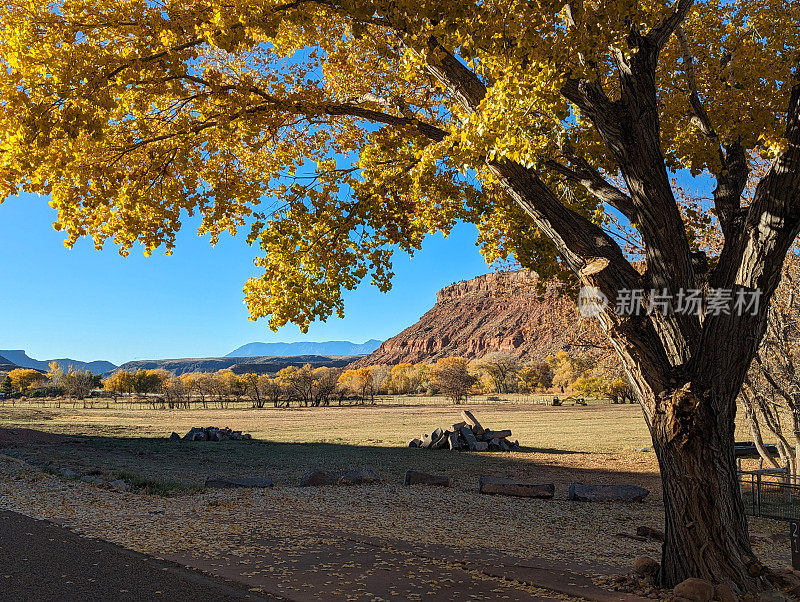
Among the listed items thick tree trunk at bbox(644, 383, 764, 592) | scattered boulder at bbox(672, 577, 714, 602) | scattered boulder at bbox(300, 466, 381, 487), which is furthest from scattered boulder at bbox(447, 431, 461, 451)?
scattered boulder at bbox(672, 577, 714, 602)

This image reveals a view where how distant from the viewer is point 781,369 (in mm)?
14625

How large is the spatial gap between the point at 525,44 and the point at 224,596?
557 cm

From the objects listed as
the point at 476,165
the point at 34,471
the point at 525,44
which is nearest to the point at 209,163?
the point at 476,165

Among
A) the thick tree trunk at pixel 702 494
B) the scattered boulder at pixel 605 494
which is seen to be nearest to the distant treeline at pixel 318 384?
the scattered boulder at pixel 605 494

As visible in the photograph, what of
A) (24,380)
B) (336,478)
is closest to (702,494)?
(336,478)

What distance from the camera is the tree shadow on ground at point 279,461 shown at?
15766 mm

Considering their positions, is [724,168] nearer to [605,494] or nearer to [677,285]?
[677,285]

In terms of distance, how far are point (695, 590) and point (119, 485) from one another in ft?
33.6

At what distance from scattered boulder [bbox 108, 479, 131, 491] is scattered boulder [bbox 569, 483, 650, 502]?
881cm

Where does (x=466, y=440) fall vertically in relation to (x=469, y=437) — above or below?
below

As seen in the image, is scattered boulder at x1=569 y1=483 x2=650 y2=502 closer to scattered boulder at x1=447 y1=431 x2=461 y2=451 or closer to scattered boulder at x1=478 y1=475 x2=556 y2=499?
scattered boulder at x1=478 y1=475 x2=556 y2=499

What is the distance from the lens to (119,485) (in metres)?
11.5

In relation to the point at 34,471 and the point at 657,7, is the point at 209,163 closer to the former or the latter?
the point at 657,7

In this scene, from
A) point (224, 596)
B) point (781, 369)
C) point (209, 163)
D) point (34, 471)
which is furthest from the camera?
point (781, 369)
